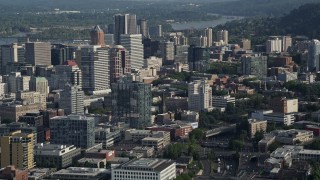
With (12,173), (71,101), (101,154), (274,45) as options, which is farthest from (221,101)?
(274,45)

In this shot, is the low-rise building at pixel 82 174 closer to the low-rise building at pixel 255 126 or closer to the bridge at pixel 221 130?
the bridge at pixel 221 130

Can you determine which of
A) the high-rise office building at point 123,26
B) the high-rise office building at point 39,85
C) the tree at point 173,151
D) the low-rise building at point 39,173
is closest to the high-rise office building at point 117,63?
the high-rise office building at point 39,85

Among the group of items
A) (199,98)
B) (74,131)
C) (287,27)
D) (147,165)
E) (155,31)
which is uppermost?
(287,27)

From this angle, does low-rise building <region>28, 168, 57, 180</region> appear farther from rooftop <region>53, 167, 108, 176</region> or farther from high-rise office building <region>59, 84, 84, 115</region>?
high-rise office building <region>59, 84, 84, 115</region>

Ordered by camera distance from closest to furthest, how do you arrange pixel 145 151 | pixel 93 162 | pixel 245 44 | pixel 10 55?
pixel 93 162
pixel 145 151
pixel 10 55
pixel 245 44

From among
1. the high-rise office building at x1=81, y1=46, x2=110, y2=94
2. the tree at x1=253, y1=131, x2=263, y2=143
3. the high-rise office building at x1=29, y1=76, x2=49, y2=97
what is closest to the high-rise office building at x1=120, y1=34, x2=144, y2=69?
the high-rise office building at x1=81, y1=46, x2=110, y2=94

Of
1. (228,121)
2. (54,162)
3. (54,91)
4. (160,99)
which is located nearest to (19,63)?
(54,91)

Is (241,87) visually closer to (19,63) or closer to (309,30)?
(19,63)

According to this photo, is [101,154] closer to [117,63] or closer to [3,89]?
[3,89]
